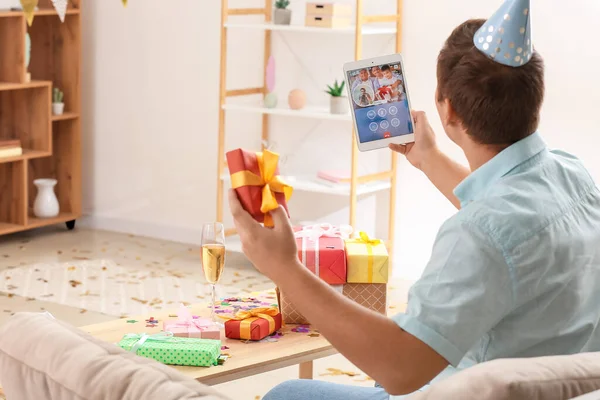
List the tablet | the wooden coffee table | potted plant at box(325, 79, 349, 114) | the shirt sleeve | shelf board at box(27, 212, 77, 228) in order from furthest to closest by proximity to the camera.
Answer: shelf board at box(27, 212, 77, 228) < potted plant at box(325, 79, 349, 114) < the tablet < the wooden coffee table < the shirt sleeve

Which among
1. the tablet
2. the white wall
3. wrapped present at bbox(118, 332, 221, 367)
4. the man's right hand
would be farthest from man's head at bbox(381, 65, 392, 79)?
the white wall

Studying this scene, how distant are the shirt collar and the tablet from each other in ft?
2.26

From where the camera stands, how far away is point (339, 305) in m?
1.42

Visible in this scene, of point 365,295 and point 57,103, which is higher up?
point 57,103

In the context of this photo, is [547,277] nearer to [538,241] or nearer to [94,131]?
[538,241]

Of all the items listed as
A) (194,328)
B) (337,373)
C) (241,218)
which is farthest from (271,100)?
(241,218)

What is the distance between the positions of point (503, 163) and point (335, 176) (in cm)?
339

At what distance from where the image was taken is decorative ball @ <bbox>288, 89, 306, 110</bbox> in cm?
487

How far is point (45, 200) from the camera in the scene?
5.64 m

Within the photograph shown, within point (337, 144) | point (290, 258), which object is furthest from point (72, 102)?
point (290, 258)

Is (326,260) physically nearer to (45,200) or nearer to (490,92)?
(490,92)

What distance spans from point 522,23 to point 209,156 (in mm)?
4202

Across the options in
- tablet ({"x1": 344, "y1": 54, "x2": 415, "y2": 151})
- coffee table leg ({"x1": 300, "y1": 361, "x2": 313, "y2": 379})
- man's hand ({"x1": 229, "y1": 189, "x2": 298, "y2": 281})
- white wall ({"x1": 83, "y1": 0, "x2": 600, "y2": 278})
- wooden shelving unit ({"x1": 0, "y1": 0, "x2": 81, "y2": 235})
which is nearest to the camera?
man's hand ({"x1": 229, "y1": 189, "x2": 298, "y2": 281})

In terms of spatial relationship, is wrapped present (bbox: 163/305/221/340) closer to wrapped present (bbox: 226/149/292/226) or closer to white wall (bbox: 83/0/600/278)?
wrapped present (bbox: 226/149/292/226)
